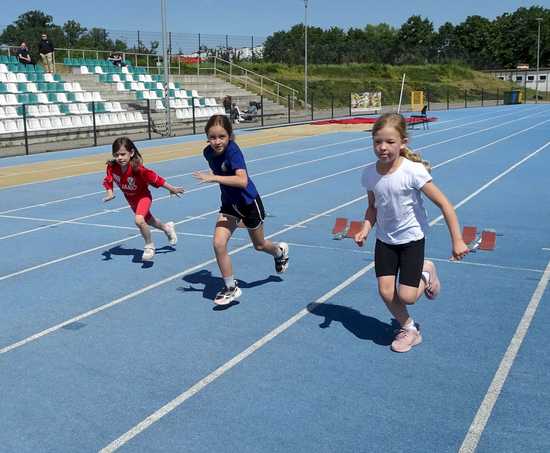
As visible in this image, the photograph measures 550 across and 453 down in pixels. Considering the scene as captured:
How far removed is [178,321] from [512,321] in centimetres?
289

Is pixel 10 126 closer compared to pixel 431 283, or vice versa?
pixel 431 283

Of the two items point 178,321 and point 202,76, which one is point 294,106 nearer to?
point 202,76

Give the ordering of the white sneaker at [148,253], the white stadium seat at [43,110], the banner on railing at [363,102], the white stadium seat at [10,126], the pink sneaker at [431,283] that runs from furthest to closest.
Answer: the banner on railing at [363,102]
the white stadium seat at [43,110]
the white stadium seat at [10,126]
the white sneaker at [148,253]
the pink sneaker at [431,283]

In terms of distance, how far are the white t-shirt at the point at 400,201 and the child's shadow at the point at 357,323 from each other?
0.90m

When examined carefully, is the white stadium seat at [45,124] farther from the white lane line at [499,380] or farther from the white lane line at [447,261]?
the white lane line at [499,380]

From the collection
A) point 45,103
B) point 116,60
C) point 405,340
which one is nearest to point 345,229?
point 405,340

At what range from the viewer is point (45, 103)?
27422mm

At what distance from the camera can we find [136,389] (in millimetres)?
4453

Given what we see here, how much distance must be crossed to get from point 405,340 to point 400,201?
A: 43.3 inches

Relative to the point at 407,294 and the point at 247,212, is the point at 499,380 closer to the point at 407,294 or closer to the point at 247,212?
the point at 407,294

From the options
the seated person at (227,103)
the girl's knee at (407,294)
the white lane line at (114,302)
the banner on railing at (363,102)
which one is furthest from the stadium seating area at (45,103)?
the girl's knee at (407,294)

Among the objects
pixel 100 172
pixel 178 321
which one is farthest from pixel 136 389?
pixel 100 172

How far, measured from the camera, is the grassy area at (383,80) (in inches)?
2306

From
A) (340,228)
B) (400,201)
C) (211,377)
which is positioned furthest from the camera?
(340,228)
